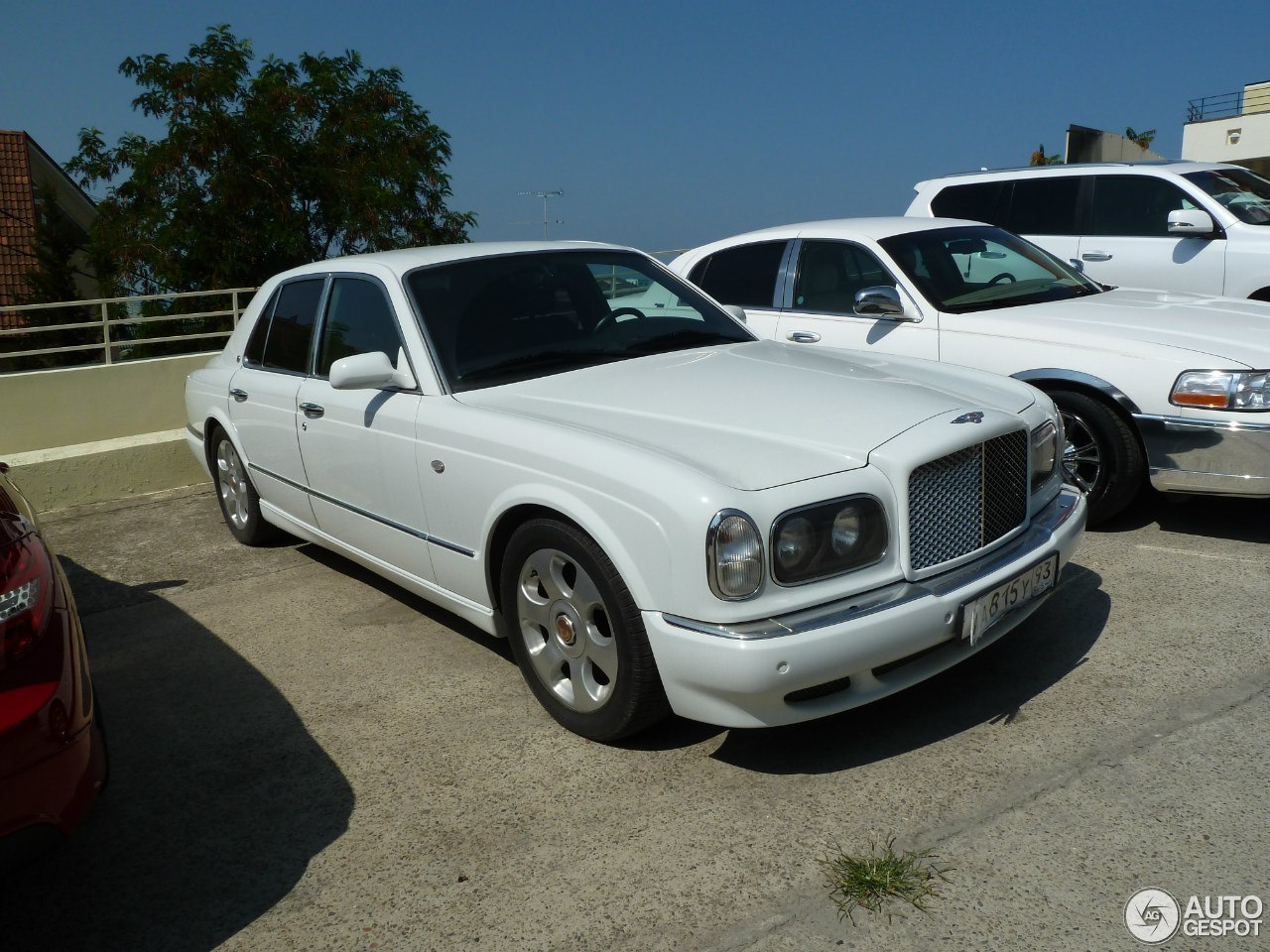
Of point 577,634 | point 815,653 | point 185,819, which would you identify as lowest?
point 185,819

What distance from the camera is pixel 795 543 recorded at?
3.06m

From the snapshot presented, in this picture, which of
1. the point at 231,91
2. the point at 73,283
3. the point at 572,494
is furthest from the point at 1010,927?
the point at 73,283

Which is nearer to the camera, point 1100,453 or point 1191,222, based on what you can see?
point 1100,453

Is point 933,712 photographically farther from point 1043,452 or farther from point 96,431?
point 96,431

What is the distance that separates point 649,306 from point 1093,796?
270cm

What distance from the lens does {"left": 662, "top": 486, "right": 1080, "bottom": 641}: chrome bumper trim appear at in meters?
3.02

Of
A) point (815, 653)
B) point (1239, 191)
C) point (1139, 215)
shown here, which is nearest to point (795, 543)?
point (815, 653)

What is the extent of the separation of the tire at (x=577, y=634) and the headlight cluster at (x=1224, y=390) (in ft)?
10.1

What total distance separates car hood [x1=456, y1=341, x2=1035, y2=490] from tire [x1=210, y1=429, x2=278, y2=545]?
249 centimetres

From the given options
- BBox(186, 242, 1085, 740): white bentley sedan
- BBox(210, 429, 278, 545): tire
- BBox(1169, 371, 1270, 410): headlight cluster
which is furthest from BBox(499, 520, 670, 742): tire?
BBox(1169, 371, 1270, 410): headlight cluster

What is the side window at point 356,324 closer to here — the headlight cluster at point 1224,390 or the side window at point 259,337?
the side window at point 259,337

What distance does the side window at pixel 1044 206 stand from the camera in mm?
8609

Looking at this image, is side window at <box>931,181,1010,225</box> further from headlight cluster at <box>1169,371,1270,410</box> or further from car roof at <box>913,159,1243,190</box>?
headlight cluster at <box>1169,371,1270,410</box>

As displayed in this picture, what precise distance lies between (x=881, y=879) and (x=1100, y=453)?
3.23 metres
